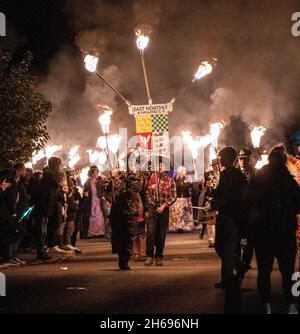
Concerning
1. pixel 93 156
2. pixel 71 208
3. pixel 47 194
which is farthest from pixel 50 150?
pixel 47 194

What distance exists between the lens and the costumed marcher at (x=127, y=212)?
11.4 meters

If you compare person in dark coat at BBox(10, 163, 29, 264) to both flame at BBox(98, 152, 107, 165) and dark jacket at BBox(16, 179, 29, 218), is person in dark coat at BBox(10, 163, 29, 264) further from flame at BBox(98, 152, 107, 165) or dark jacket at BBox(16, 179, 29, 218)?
flame at BBox(98, 152, 107, 165)

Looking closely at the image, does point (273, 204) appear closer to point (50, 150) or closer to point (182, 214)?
point (182, 214)

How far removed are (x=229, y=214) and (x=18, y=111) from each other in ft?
40.3

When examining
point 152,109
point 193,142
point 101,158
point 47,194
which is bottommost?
point 47,194

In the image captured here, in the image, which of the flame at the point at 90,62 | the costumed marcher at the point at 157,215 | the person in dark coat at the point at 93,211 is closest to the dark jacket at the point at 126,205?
the costumed marcher at the point at 157,215

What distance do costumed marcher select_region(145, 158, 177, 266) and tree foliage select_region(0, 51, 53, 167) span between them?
27.4 feet

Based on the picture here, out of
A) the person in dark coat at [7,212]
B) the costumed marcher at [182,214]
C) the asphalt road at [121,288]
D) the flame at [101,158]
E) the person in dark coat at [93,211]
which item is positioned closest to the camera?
the asphalt road at [121,288]

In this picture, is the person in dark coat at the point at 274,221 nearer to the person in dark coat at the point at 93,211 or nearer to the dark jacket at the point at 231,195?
the dark jacket at the point at 231,195

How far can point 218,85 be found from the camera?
28109 mm

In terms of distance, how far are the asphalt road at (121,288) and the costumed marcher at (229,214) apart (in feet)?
1.00

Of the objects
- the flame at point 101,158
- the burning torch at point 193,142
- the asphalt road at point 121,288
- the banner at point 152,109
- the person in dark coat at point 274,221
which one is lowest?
the asphalt road at point 121,288

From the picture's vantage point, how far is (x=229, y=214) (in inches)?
331
